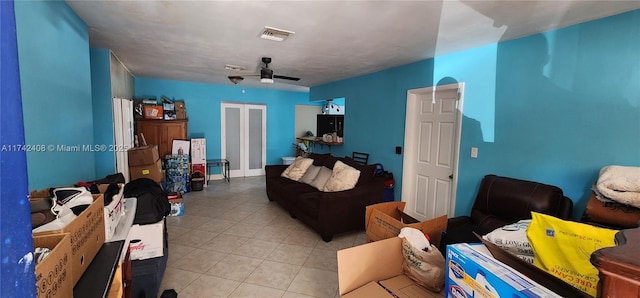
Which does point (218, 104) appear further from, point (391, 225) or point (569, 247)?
point (569, 247)

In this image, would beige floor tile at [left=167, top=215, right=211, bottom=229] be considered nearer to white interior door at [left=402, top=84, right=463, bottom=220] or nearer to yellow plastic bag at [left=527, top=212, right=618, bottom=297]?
white interior door at [left=402, top=84, right=463, bottom=220]

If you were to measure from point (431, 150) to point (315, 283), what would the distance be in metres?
2.34

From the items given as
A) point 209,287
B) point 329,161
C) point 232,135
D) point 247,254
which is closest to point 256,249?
point 247,254

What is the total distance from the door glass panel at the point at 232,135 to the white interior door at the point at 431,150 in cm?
444

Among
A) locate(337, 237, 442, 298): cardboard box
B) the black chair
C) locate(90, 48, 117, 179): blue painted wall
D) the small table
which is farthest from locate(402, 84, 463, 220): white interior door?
the small table

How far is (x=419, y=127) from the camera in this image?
3785 mm

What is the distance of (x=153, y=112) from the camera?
5.23m

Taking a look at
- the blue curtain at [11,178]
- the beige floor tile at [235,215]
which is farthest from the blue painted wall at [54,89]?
the beige floor tile at [235,215]

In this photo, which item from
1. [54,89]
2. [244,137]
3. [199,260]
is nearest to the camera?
[54,89]

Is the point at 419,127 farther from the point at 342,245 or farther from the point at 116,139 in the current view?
the point at 116,139

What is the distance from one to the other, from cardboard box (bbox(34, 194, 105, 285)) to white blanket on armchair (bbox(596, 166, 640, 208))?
2956mm

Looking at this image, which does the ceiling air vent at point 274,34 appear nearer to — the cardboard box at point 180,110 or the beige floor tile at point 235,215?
the beige floor tile at point 235,215

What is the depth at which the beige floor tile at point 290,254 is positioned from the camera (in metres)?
2.77

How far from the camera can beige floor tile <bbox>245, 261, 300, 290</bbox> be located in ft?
7.73
